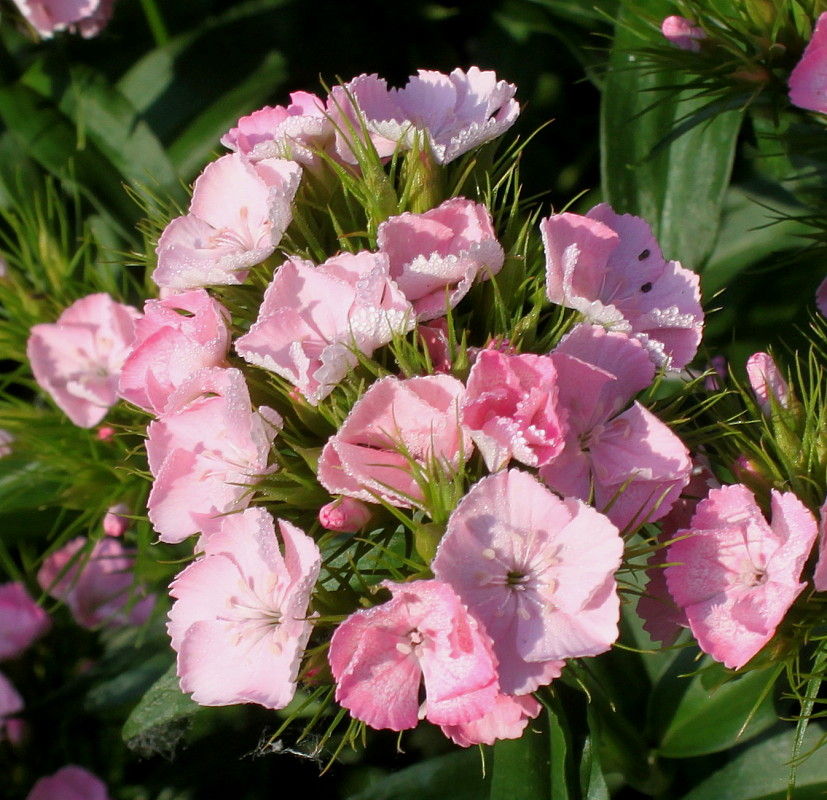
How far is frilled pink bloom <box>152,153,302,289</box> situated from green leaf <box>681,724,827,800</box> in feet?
2.31

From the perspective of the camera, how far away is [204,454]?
73 cm

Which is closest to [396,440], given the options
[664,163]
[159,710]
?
[159,710]

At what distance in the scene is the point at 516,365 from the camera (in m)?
0.64

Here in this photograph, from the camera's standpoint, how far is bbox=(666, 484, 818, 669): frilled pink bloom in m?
0.68

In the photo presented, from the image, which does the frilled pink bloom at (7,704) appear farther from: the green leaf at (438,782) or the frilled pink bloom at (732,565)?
the frilled pink bloom at (732,565)

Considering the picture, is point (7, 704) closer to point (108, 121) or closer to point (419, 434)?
point (108, 121)

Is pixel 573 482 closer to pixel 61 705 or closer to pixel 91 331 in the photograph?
pixel 91 331

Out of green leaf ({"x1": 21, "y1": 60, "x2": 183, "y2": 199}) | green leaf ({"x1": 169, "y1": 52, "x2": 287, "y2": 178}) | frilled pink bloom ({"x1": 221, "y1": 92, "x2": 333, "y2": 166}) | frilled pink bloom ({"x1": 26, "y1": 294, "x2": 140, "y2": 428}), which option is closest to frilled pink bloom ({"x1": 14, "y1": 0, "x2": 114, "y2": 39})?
green leaf ({"x1": 21, "y1": 60, "x2": 183, "y2": 199})

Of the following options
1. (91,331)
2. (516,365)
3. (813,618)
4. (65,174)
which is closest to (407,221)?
(516,365)

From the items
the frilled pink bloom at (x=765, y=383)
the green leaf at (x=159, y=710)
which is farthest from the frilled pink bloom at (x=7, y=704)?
the frilled pink bloom at (x=765, y=383)

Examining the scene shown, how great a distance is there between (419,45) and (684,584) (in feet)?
3.74

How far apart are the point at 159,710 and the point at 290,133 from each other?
22.5 inches

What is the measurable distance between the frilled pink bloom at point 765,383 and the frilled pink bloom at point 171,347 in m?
0.44

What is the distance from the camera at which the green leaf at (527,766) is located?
0.80 metres
